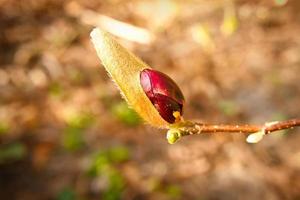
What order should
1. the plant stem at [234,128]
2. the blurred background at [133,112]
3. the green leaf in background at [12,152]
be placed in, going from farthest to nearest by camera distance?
the green leaf in background at [12,152], the blurred background at [133,112], the plant stem at [234,128]

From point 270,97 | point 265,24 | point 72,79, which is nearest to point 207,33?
point 265,24

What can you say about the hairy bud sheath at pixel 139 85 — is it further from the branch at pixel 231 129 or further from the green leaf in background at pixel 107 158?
the green leaf in background at pixel 107 158

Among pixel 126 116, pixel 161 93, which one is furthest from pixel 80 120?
pixel 161 93

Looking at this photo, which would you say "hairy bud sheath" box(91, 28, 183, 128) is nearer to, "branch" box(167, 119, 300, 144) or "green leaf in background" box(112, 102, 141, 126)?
"branch" box(167, 119, 300, 144)

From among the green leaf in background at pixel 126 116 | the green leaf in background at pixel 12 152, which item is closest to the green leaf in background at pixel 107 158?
the green leaf in background at pixel 126 116

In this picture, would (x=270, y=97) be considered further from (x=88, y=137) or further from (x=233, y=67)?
(x=88, y=137)

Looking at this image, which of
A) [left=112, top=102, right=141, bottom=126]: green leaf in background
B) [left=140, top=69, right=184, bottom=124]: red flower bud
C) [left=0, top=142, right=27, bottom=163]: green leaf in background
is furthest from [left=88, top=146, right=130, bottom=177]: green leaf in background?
[left=140, top=69, right=184, bottom=124]: red flower bud
